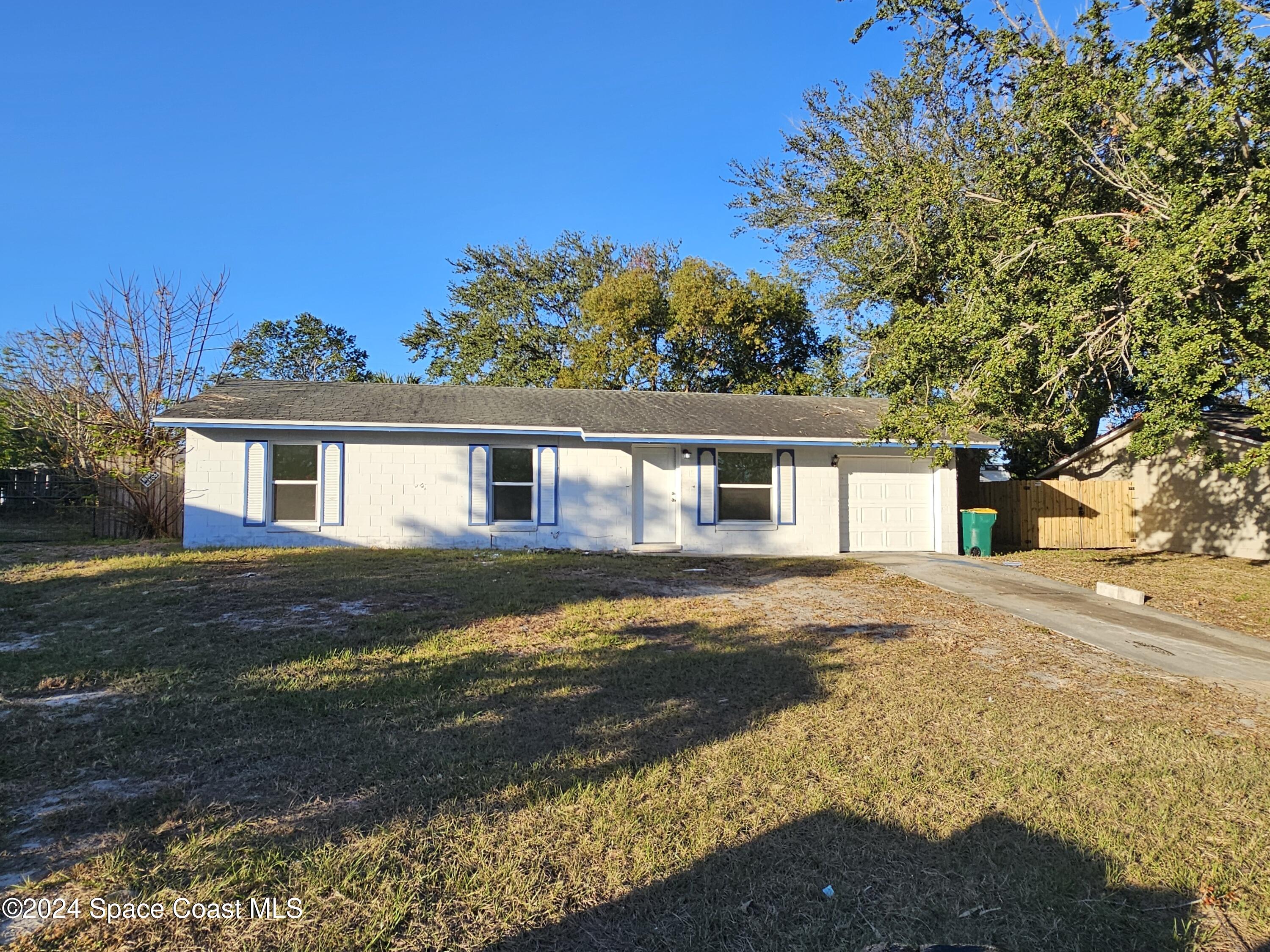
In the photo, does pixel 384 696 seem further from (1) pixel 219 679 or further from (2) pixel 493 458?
(2) pixel 493 458

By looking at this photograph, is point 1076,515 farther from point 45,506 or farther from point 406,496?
point 45,506

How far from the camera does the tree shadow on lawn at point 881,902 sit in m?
2.80

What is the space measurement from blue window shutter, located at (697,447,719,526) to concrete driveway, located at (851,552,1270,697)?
11.8 feet

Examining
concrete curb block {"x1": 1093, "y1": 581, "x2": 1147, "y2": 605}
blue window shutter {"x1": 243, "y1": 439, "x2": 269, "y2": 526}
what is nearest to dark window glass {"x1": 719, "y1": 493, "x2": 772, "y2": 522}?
concrete curb block {"x1": 1093, "y1": 581, "x2": 1147, "y2": 605}

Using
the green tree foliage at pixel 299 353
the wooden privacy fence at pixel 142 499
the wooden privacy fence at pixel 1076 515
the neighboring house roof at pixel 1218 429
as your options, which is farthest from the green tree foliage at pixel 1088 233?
the green tree foliage at pixel 299 353

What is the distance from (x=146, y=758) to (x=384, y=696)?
1.55 meters

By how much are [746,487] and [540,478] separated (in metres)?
4.31

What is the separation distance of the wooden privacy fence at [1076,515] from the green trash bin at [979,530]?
10.8ft

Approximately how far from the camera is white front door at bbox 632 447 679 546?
51.1 feet

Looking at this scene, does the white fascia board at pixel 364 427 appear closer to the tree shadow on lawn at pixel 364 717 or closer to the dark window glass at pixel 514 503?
the dark window glass at pixel 514 503

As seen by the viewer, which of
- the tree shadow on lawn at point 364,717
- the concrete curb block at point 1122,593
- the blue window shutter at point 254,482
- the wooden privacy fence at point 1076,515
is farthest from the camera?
the wooden privacy fence at point 1076,515

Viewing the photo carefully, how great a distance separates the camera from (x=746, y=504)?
15711 millimetres

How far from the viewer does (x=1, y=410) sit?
637 inches

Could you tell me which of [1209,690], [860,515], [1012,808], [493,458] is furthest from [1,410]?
[1209,690]
